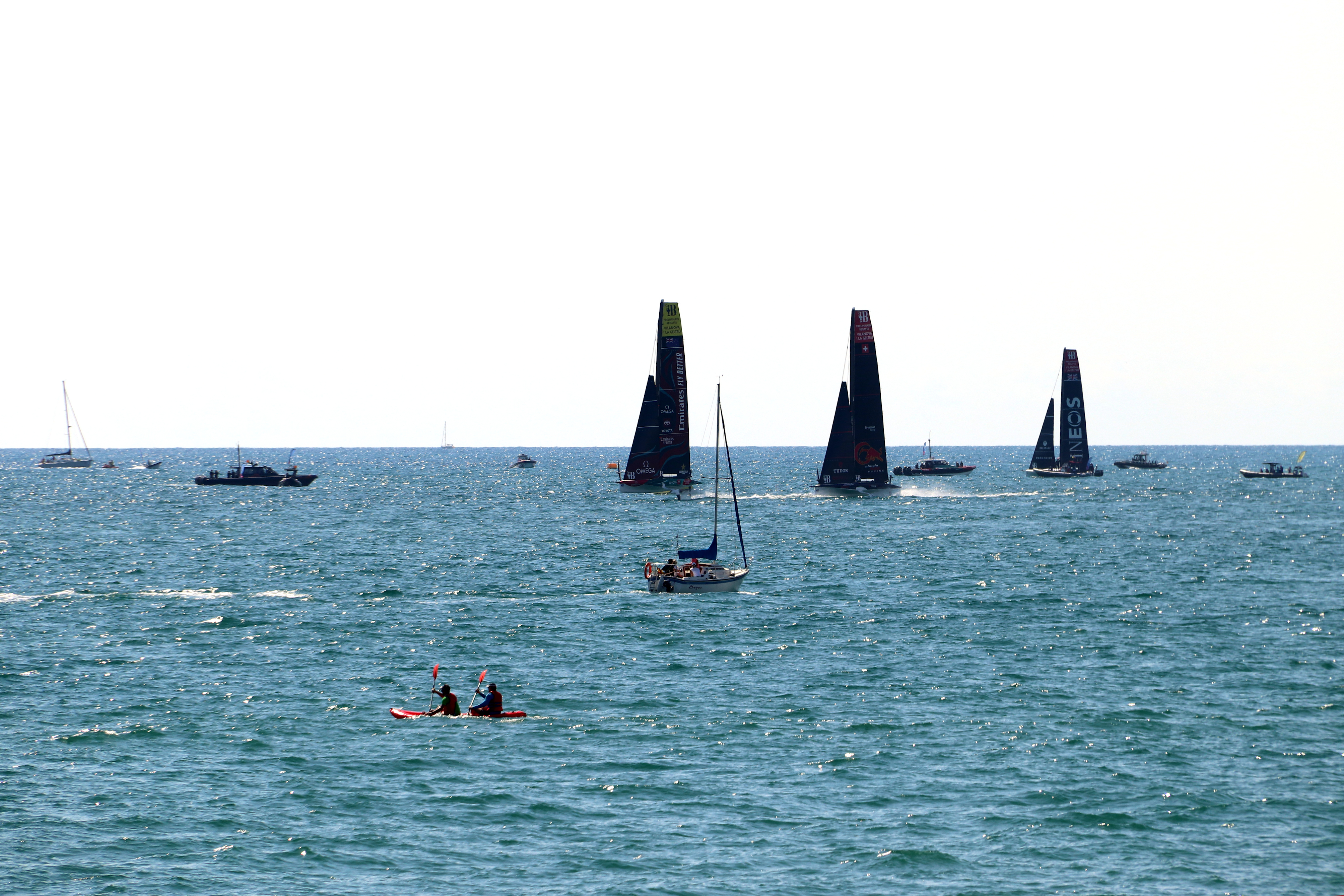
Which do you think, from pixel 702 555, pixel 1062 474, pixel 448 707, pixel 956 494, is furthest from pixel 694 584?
pixel 1062 474

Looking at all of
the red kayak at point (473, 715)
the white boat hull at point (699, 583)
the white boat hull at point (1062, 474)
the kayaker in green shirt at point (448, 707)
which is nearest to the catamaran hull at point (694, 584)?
the white boat hull at point (699, 583)

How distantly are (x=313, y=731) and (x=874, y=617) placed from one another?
105 feet

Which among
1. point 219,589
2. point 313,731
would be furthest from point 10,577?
point 313,731

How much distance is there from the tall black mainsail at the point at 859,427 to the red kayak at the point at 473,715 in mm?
88811

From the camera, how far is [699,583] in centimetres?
6656

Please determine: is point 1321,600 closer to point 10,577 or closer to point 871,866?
point 871,866

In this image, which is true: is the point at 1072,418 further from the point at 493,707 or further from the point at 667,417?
the point at 493,707

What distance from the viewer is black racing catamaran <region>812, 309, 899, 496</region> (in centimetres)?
12456

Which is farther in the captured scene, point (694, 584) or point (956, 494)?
point (956, 494)

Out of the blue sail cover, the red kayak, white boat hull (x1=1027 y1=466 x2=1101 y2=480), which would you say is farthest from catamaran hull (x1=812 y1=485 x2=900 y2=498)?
the red kayak

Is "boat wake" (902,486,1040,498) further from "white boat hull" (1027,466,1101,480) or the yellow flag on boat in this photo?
the yellow flag on boat

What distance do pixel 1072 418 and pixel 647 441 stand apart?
7674 cm

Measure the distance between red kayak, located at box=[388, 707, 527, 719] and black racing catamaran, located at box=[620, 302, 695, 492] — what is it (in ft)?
289

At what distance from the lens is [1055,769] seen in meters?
32.8
